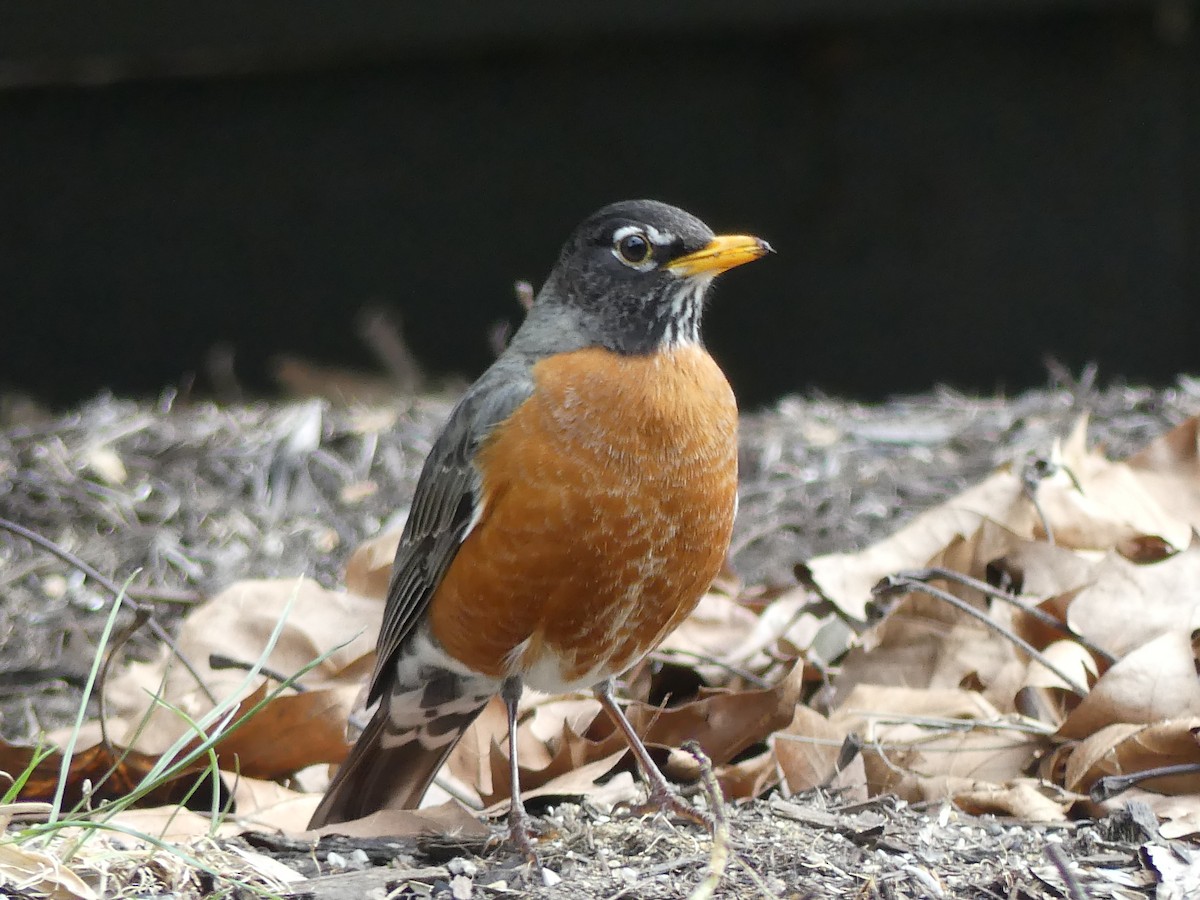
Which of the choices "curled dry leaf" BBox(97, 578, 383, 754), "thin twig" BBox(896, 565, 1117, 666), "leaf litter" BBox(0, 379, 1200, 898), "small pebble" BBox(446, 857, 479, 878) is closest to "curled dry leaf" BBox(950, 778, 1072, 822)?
"leaf litter" BBox(0, 379, 1200, 898)

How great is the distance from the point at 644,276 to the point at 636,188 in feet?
15.0

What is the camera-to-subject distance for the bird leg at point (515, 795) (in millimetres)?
2566

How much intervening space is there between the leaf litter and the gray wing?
0.21m

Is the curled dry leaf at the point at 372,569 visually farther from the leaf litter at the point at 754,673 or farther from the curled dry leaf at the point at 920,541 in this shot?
the curled dry leaf at the point at 920,541

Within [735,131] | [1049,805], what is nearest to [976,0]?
[735,131]

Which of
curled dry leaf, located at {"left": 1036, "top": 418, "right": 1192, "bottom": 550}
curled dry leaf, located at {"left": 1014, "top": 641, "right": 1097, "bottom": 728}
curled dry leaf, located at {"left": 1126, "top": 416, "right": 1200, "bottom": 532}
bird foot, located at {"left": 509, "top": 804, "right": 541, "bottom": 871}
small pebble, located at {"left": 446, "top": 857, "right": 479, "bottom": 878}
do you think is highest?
curled dry leaf, located at {"left": 1126, "top": 416, "right": 1200, "bottom": 532}

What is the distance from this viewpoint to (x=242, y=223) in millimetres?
7734

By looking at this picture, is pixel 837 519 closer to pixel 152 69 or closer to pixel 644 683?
pixel 644 683

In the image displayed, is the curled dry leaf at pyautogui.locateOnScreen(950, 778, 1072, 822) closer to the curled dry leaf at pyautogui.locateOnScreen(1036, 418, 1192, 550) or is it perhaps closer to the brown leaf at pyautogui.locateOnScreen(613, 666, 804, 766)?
the brown leaf at pyautogui.locateOnScreen(613, 666, 804, 766)

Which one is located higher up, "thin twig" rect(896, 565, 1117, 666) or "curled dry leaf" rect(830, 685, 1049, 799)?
"thin twig" rect(896, 565, 1117, 666)

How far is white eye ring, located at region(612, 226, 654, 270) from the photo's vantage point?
10.3 ft

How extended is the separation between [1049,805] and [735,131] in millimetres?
5320

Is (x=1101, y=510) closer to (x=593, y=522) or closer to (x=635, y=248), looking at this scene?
(x=635, y=248)

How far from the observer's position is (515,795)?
2.71m
